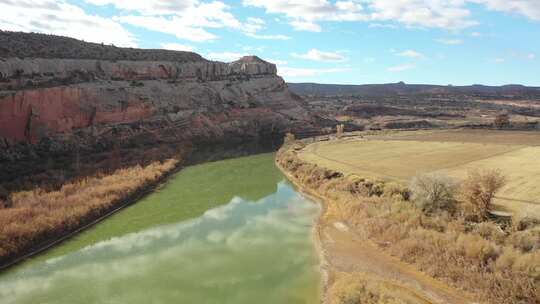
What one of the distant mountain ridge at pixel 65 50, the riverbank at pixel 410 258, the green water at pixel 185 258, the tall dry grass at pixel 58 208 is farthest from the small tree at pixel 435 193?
the distant mountain ridge at pixel 65 50

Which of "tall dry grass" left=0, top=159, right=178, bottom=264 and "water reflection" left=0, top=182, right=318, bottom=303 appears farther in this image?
"tall dry grass" left=0, top=159, right=178, bottom=264

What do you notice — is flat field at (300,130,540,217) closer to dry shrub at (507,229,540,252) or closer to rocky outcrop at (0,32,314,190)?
dry shrub at (507,229,540,252)

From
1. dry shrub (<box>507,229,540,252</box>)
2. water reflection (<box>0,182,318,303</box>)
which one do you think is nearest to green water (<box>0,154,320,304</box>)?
water reflection (<box>0,182,318,303</box>)

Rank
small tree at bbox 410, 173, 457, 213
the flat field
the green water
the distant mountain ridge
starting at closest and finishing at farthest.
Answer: the green water
small tree at bbox 410, 173, 457, 213
the flat field
the distant mountain ridge

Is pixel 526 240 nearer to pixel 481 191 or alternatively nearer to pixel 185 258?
pixel 481 191

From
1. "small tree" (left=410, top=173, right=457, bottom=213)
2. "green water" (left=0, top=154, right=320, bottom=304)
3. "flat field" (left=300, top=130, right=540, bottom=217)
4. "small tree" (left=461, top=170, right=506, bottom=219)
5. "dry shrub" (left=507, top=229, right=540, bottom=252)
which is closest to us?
"green water" (left=0, top=154, right=320, bottom=304)

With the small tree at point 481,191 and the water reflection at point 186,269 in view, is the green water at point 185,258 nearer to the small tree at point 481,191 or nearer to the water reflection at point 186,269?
the water reflection at point 186,269
